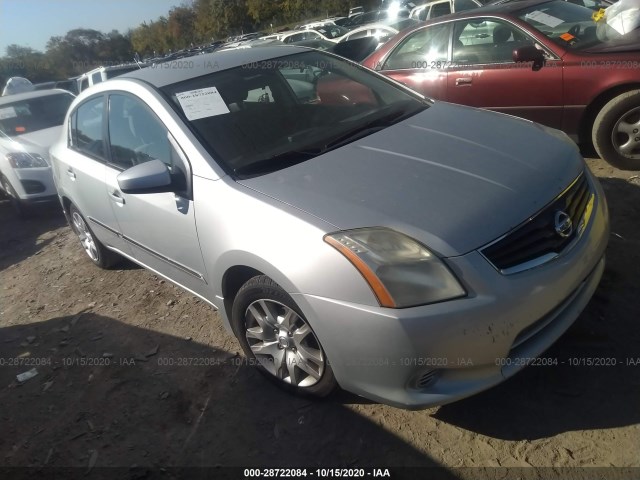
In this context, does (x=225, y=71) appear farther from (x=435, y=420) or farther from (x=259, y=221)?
(x=435, y=420)

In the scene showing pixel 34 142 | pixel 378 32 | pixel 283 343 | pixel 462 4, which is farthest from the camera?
pixel 462 4

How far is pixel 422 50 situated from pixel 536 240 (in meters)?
3.87

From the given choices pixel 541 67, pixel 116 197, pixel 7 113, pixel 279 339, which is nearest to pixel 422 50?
pixel 541 67

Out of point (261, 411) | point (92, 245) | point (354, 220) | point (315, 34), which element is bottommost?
point (261, 411)

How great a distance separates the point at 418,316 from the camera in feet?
6.52

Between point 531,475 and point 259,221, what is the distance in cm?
154

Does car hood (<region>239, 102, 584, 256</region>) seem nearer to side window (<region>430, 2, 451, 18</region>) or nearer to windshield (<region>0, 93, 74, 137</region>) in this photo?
windshield (<region>0, 93, 74, 137</region>)

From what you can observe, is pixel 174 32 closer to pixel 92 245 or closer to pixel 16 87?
pixel 16 87

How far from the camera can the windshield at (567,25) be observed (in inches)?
184

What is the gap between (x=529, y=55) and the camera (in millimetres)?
4547

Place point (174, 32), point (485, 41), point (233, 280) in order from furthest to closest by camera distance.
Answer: point (174, 32)
point (485, 41)
point (233, 280)

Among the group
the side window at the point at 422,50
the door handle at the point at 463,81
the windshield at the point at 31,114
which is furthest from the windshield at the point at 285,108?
the windshield at the point at 31,114

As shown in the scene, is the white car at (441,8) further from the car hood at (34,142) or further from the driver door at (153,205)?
the driver door at (153,205)

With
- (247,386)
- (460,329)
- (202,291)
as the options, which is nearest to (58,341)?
(202,291)
